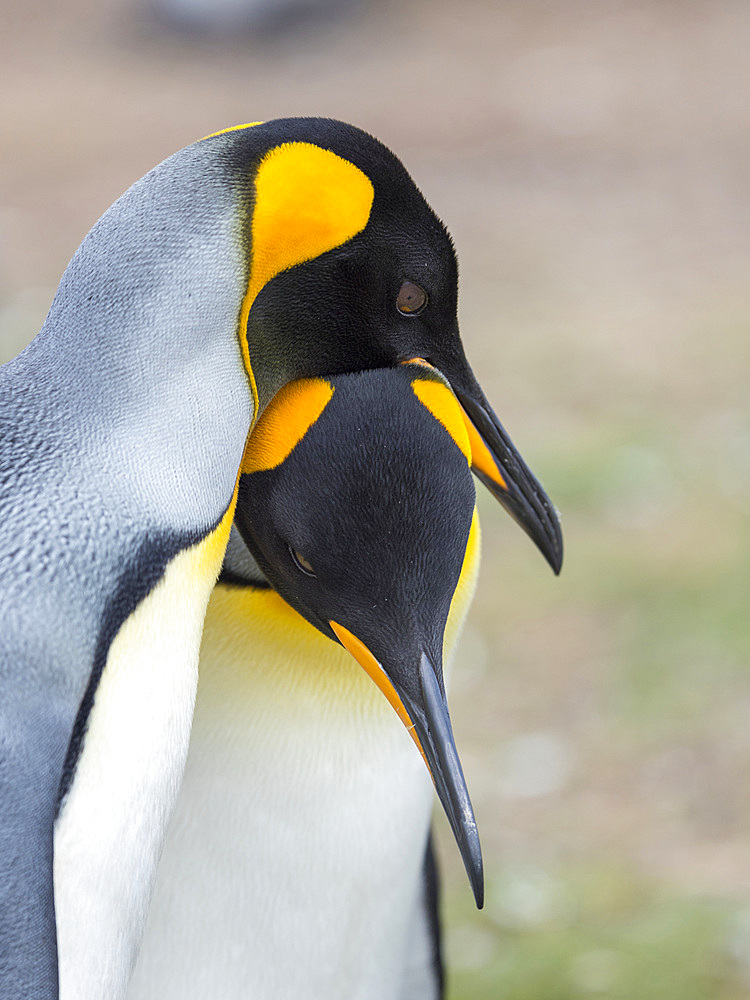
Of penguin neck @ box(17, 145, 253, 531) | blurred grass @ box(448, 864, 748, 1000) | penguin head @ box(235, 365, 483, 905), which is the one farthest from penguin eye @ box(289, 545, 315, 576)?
blurred grass @ box(448, 864, 748, 1000)

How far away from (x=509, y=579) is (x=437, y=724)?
7.68 feet

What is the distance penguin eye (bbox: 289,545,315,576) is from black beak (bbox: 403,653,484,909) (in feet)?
0.45

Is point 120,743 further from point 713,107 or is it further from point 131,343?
point 713,107

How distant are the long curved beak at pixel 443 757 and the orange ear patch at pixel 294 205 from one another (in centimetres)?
27

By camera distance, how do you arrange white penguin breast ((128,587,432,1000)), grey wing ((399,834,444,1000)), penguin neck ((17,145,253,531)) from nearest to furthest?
1. penguin neck ((17,145,253,531))
2. white penguin breast ((128,587,432,1000))
3. grey wing ((399,834,444,1000))

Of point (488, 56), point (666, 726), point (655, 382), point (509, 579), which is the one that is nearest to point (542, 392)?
point (655, 382)

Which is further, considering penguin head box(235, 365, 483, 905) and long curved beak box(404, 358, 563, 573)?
long curved beak box(404, 358, 563, 573)

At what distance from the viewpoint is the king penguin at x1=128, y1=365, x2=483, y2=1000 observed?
3.42 ft

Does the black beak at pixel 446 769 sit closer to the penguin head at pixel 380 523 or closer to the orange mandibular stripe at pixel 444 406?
the penguin head at pixel 380 523

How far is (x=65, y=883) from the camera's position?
0.87 metres

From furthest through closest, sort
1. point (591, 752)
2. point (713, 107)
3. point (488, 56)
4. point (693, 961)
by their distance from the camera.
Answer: point (488, 56)
point (713, 107)
point (591, 752)
point (693, 961)

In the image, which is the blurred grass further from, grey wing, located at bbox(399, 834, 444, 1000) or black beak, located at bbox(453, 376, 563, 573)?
black beak, located at bbox(453, 376, 563, 573)

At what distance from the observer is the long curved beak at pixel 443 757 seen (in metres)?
0.99

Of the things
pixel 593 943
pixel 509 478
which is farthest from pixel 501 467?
pixel 593 943
